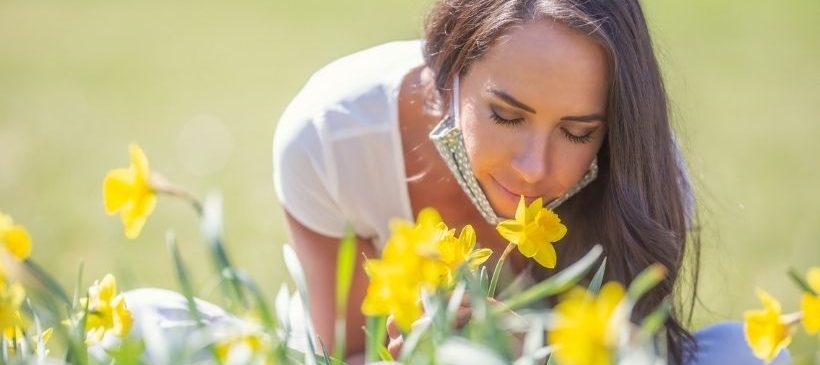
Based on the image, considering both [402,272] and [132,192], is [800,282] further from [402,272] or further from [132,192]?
[132,192]

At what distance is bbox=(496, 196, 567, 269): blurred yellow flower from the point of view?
4.47ft

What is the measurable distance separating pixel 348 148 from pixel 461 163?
383 mm

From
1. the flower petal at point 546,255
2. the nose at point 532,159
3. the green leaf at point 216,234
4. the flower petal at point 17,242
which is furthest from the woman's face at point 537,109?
the flower petal at point 17,242

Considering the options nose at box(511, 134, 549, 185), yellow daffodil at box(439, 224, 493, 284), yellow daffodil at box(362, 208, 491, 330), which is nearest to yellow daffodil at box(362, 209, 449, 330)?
yellow daffodil at box(362, 208, 491, 330)

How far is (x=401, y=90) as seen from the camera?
7.48 ft

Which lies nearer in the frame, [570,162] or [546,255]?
[546,255]

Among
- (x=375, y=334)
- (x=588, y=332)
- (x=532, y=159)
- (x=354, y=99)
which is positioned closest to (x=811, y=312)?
(x=588, y=332)

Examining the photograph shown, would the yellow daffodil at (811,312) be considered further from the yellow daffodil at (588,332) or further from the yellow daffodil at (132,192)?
the yellow daffodil at (132,192)

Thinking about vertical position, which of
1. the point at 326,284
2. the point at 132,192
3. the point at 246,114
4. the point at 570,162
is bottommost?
the point at 246,114

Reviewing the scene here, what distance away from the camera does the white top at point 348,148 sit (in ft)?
7.56

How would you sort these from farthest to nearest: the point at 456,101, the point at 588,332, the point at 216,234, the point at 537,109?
the point at 456,101 → the point at 537,109 → the point at 216,234 → the point at 588,332

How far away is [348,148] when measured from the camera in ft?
7.64

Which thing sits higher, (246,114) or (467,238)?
(467,238)

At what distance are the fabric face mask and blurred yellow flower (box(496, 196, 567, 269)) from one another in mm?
555
